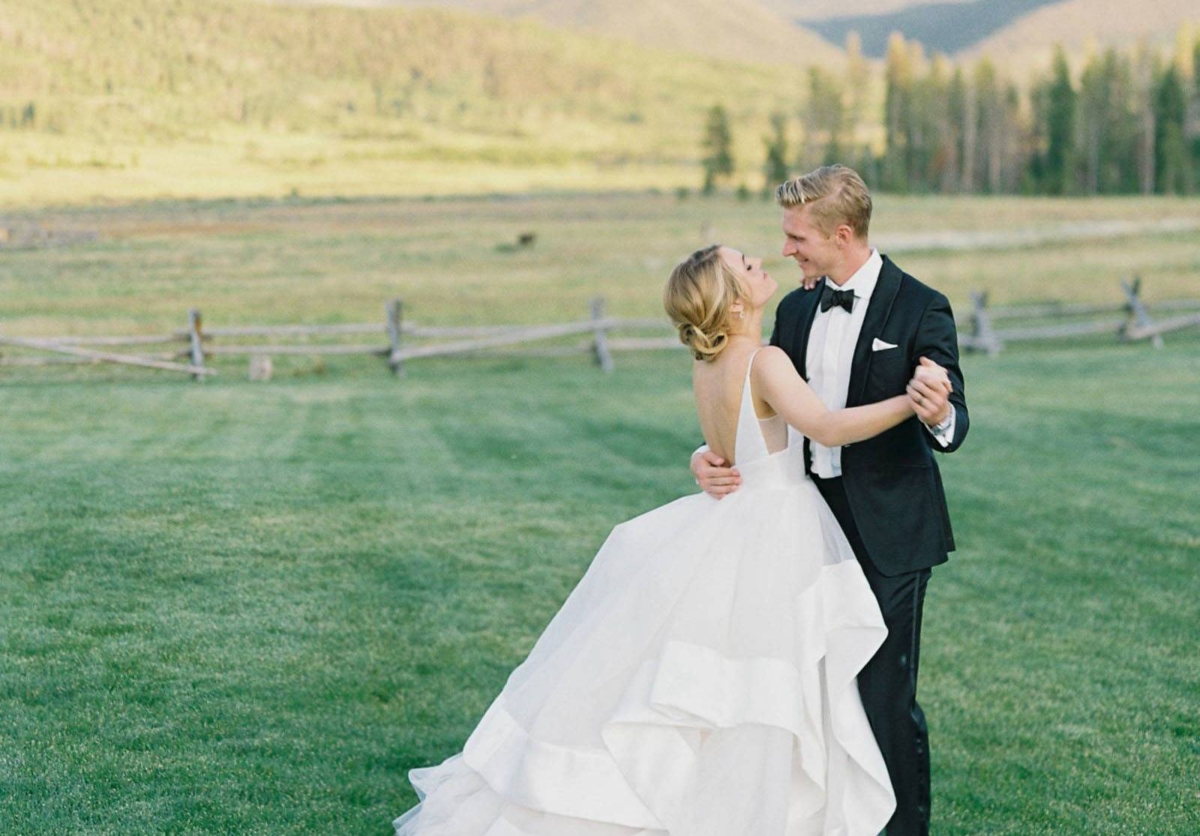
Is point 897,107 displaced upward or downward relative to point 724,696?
upward

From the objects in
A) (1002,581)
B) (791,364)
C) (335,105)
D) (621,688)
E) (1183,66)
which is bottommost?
(1002,581)

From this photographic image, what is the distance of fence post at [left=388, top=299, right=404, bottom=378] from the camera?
20.1 m

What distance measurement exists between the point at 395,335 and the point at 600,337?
3.72m

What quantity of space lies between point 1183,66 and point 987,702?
59.0 metres

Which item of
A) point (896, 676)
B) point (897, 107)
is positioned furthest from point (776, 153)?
point (896, 676)

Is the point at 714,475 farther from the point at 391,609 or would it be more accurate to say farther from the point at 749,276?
the point at 391,609

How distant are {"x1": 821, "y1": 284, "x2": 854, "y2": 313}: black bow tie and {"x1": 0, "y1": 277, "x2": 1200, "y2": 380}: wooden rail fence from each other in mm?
14292

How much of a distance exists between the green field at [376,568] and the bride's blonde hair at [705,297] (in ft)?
7.45

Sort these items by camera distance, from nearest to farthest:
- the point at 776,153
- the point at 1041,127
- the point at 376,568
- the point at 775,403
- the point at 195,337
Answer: the point at 775,403 < the point at 376,568 < the point at 195,337 < the point at 776,153 < the point at 1041,127

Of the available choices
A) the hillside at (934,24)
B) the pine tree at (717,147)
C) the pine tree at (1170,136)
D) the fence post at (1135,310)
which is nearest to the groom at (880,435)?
the fence post at (1135,310)

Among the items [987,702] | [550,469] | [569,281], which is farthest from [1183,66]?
[987,702]

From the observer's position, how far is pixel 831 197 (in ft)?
11.0

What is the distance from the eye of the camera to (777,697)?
3334mm

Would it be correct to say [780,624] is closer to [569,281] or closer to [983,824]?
[983,824]
